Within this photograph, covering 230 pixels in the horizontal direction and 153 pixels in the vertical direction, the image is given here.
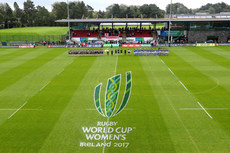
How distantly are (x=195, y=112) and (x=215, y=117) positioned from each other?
130 cm

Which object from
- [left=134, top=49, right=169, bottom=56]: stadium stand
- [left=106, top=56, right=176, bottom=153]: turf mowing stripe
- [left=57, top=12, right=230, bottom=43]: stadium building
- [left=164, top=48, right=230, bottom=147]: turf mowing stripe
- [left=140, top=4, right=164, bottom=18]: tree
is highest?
[left=140, top=4, right=164, bottom=18]: tree

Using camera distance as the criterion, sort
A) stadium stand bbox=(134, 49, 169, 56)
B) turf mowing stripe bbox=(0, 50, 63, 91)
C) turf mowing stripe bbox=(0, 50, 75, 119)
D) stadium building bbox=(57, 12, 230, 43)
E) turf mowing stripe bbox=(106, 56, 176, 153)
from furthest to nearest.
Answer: stadium building bbox=(57, 12, 230, 43), stadium stand bbox=(134, 49, 169, 56), turf mowing stripe bbox=(0, 50, 63, 91), turf mowing stripe bbox=(0, 50, 75, 119), turf mowing stripe bbox=(106, 56, 176, 153)

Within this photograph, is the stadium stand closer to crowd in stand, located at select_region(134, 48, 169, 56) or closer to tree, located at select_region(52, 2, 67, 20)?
crowd in stand, located at select_region(134, 48, 169, 56)

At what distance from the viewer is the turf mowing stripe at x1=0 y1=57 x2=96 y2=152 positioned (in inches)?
450

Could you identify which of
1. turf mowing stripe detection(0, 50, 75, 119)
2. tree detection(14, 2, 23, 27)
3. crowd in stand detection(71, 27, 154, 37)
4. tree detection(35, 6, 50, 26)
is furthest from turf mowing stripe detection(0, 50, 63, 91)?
tree detection(35, 6, 50, 26)

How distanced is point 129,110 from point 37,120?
639 centimetres

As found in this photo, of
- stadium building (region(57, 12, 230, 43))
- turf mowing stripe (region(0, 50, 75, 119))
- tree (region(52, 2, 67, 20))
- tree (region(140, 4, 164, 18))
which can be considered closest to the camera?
turf mowing stripe (region(0, 50, 75, 119))

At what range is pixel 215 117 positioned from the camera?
1398 centimetres

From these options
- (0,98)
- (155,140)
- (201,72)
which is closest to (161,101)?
(155,140)

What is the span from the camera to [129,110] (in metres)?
15.2

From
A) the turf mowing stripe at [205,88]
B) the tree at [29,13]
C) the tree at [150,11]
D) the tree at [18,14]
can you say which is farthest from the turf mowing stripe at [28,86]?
the tree at [150,11]

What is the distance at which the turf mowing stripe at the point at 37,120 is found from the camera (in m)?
11.4

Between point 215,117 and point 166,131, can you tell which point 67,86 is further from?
point 215,117

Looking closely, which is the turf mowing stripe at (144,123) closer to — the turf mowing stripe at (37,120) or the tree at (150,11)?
the turf mowing stripe at (37,120)
